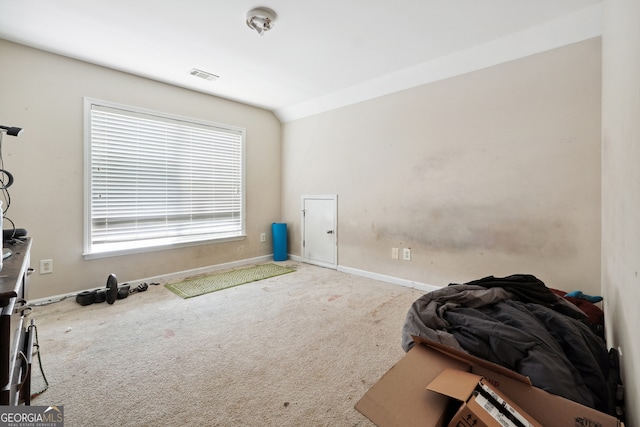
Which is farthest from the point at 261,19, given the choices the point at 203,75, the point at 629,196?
the point at 629,196

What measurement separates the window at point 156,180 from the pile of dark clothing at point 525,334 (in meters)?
3.32

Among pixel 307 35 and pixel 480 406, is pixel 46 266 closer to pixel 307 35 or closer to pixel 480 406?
pixel 307 35

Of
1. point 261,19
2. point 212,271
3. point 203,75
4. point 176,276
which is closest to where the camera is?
point 261,19

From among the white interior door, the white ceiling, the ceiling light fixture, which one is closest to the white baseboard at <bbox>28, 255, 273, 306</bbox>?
the white interior door

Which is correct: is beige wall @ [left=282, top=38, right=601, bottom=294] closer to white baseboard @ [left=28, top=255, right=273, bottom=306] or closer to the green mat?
the green mat

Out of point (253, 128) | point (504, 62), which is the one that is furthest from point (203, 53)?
point (504, 62)

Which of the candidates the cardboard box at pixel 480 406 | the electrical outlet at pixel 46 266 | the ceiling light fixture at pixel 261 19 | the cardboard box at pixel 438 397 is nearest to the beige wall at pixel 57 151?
the electrical outlet at pixel 46 266

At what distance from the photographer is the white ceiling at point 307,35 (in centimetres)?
209

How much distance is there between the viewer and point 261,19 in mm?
2189

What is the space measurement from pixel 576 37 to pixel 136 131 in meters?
4.33

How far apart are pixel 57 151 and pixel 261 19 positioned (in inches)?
94.2

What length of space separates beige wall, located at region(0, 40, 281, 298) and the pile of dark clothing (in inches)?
132

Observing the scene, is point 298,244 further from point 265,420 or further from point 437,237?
point 265,420

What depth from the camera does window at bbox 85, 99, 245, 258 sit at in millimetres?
3035
